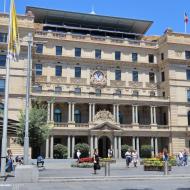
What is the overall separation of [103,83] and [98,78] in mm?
1196

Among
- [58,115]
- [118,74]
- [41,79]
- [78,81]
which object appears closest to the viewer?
[58,115]

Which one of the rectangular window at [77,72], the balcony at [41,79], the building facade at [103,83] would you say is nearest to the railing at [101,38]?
the building facade at [103,83]

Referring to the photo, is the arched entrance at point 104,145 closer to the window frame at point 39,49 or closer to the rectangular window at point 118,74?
the rectangular window at point 118,74

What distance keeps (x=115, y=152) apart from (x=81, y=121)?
26.9ft

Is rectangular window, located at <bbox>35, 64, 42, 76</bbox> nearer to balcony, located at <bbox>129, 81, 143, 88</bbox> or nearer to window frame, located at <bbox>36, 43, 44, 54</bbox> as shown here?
window frame, located at <bbox>36, 43, 44, 54</bbox>

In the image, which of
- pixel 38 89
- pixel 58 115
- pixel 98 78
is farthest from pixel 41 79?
pixel 98 78

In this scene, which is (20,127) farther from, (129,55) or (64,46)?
(129,55)

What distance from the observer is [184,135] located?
57406 millimetres

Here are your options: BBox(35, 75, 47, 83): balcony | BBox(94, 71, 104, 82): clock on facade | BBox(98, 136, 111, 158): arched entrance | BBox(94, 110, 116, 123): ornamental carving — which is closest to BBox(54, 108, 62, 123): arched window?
BBox(35, 75, 47, 83): balcony

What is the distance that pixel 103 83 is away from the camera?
59000 millimetres

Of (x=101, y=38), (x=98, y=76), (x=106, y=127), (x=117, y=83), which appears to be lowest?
(x=106, y=127)

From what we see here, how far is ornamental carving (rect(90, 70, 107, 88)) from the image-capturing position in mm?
58688

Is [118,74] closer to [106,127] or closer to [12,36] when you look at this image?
[106,127]

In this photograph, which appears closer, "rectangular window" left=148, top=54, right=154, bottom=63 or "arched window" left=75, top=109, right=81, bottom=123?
"arched window" left=75, top=109, right=81, bottom=123
